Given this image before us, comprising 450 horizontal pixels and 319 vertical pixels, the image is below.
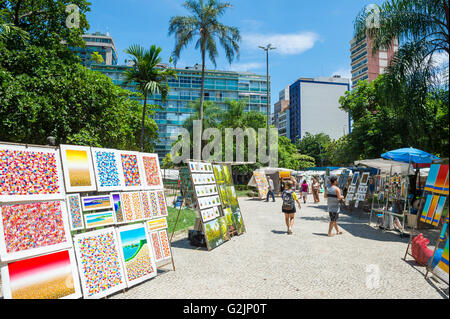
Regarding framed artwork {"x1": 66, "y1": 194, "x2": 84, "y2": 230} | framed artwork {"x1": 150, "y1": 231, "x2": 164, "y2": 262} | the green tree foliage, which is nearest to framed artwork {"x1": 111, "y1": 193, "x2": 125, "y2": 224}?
framed artwork {"x1": 66, "y1": 194, "x2": 84, "y2": 230}

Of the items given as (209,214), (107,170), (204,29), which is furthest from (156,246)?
(204,29)

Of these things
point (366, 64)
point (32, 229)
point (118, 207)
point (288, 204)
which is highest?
point (366, 64)

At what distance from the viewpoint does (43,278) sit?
3.38m

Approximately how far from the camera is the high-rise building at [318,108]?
106m

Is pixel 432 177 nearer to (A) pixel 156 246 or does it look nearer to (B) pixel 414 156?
(A) pixel 156 246

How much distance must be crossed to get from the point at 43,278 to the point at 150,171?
247 cm

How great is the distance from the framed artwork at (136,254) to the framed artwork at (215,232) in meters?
2.20

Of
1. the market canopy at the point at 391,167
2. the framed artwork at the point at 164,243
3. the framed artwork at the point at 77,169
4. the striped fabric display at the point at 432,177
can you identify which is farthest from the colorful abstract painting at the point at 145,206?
the market canopy at the point at 391,167

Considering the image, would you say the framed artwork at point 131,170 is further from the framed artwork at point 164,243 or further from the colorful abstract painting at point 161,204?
the framed artwork at point 164,243

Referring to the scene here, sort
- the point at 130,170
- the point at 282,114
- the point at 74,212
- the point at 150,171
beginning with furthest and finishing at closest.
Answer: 1. the point at 282,114
2. the point at 150,171
3. the point at 130,170
4. the point at 74,212

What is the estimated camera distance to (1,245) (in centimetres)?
311

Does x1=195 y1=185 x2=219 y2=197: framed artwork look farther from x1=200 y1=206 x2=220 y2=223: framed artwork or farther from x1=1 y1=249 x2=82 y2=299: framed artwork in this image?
x1=1 y1=249 x2=82 y2=299: framed artwork
